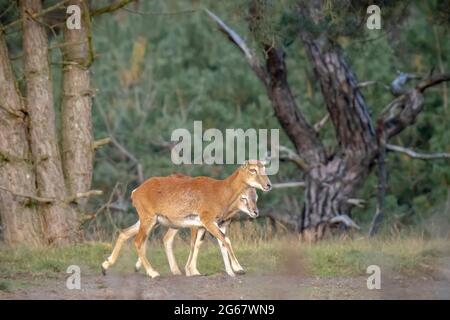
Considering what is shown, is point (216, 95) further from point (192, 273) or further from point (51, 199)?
point (192, 273)

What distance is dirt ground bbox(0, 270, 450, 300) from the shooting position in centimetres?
1244

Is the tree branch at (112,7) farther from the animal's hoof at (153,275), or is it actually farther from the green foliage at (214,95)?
the green foliage at (214,95)

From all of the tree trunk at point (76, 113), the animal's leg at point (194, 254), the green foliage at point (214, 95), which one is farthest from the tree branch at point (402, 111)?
the animal's leg at point (194, 254)

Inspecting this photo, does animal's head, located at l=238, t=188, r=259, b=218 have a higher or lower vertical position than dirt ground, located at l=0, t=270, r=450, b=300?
higher

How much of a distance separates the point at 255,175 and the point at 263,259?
1301mm

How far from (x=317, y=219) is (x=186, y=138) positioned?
5540mm

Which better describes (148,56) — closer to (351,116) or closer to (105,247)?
(351,116)

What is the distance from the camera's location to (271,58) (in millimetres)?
22391

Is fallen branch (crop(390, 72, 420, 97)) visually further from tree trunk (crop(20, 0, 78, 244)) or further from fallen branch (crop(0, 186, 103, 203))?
tree trunk (crop(20, 0, 78, 244))

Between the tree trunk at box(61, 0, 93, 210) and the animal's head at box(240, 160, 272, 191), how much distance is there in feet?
12.6

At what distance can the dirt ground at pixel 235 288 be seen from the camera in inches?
490

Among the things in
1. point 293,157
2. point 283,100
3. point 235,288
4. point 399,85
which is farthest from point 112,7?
point 399,85

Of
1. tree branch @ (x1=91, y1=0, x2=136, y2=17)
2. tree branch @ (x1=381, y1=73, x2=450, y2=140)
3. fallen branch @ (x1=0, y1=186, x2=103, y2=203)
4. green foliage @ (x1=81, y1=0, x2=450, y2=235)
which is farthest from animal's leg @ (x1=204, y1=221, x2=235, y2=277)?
tree branch @ (x1=381, y1=73, x2=450, y2=140)

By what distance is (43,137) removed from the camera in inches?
662
